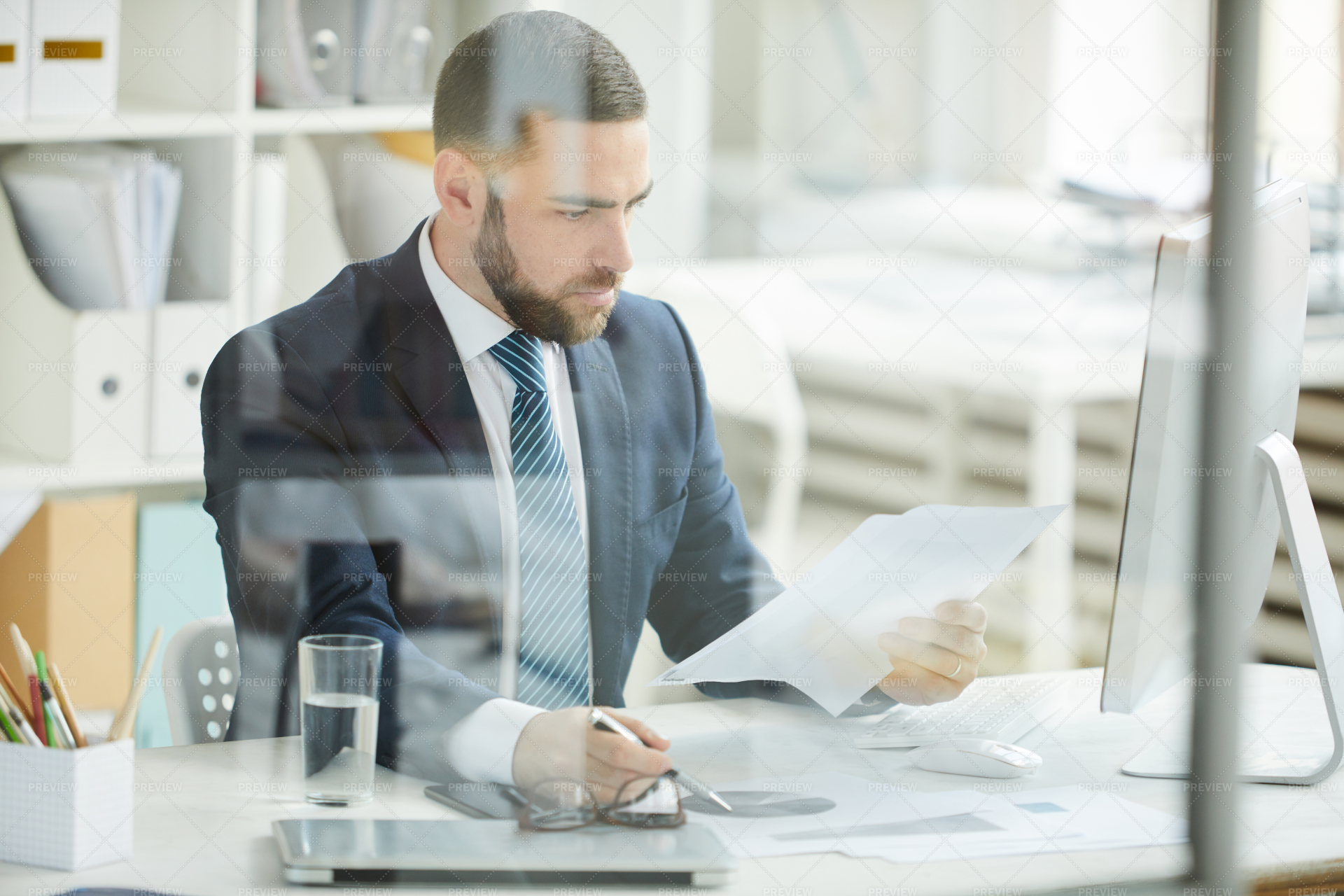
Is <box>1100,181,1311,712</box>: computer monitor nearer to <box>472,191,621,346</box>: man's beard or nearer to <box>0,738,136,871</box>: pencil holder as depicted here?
<box>472,191,621,346</box>: man's beard

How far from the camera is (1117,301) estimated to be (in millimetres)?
2746

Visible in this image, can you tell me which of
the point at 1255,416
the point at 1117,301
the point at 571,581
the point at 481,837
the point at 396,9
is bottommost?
the point at 481,837

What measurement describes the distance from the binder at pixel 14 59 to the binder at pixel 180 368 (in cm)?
28

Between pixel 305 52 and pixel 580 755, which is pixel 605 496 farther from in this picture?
pixel 305 52

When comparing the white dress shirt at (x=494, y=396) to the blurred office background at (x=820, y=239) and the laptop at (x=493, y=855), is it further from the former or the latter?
the laptop at (x=493, y=855)

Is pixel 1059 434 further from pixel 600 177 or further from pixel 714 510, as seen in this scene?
pixel 600 177

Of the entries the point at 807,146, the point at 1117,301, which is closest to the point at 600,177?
the point at 807,146

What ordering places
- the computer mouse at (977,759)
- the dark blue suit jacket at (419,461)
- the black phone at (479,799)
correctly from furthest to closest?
1. the dark blue suit jacket at (419,461)
2. the computer mouse at (977,759)
3. the black phone at (479,799)

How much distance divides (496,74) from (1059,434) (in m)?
1.93

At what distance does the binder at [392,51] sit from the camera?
5.04 ft

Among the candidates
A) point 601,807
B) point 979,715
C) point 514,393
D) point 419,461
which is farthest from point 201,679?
point 979,715

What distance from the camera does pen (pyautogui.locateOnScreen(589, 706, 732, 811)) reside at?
948 millimetres

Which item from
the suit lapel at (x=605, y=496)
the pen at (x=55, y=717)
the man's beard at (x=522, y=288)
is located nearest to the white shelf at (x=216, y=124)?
the man's beard at (x=522, y=288)

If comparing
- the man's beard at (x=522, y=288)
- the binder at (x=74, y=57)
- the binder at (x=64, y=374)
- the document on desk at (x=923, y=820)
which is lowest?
the document on desk at (x=923, y=820)
